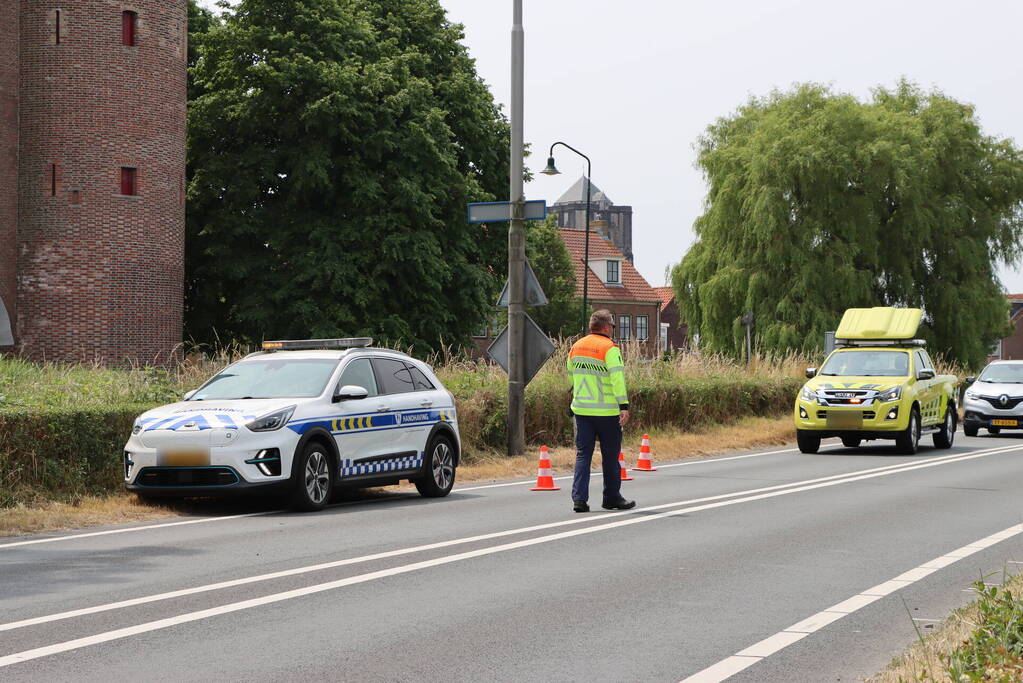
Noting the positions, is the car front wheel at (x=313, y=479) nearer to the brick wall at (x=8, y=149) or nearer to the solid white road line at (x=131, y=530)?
the solid white road line at (x=131, y=530)

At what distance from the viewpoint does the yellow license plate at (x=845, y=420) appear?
896 inches

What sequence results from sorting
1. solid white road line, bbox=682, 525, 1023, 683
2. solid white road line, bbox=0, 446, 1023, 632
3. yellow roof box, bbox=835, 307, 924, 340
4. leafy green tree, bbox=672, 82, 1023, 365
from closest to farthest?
solid white road line, bbox=682, 525, 1023, 683, solid white road line, bbox=0, 446, 1023, 632, yellow roof box, bbox=835, 307, 924, 340, leafy green tree, bbox=672, 82, 1023, 365

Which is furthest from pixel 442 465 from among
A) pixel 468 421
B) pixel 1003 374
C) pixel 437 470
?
pixel 1003 374

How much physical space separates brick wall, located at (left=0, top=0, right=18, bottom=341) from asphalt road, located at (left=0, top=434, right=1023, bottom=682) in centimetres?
2581

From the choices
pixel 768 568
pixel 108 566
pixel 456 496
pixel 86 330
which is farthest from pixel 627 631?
pixel 86 330

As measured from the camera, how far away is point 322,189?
39562 millimetres

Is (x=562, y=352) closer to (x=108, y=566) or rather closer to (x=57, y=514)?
(x=57, y=514)

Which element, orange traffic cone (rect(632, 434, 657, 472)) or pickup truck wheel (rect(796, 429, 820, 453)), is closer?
orange traffic cone (rect(632, 434, 657, 472))

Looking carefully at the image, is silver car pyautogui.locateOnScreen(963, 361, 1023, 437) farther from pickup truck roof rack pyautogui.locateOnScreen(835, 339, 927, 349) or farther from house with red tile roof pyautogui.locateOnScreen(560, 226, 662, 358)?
house with red tile roof pyautogui.locateOnScreen(560, 226, 662, 358)

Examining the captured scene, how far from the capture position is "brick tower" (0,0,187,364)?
120 feet

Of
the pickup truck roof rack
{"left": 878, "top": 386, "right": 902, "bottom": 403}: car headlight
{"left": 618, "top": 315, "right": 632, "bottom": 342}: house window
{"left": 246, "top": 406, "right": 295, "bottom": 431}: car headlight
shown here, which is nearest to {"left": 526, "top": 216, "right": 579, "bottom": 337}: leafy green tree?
{"left": 618, "top": 315, "right": 632, "bottom": 342}: house window

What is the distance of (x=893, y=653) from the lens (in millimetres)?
6523

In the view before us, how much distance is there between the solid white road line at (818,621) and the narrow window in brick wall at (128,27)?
31.2 meters

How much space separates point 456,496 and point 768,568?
624cm
